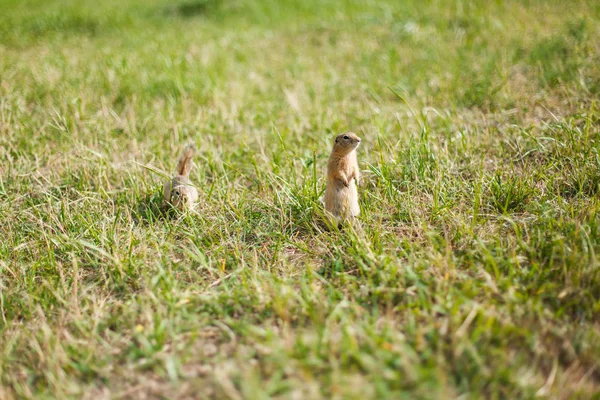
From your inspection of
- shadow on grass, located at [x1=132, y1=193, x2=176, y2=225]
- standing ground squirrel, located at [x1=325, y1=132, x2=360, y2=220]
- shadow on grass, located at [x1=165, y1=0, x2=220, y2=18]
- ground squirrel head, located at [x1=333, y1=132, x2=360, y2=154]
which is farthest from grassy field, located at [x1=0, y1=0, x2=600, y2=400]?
shadow on grass, located at [x1=165, y1=0, x2=220, y2=18]

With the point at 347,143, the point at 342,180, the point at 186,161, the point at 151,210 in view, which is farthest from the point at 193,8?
the point at 342,180

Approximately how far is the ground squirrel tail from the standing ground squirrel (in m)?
1.15

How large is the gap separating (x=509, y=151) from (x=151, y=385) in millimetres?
2813

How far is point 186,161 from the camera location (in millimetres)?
3379

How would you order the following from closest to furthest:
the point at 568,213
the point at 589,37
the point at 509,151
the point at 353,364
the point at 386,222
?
the point at 353,364, the point at 568,213, the point at 386,222, the point at 509,151, the point at 589,37

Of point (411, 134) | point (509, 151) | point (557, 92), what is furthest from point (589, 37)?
point (411, 134)

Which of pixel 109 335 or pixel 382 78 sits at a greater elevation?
pixel 382 78

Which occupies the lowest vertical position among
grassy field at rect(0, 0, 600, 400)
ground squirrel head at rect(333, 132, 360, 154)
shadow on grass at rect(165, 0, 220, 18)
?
grassy field at rect(0, 0, 600, 400)

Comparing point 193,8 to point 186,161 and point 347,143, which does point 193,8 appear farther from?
point 347,143

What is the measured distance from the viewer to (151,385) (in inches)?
74.7

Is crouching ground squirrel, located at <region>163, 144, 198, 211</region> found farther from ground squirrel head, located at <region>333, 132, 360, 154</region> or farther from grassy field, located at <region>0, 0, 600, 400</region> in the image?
ground squirrel head, located at <region>333, 132, 360, 154</region>

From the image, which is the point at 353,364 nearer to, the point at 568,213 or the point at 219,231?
the point at 219,231

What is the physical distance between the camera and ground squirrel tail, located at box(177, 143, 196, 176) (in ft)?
11.0

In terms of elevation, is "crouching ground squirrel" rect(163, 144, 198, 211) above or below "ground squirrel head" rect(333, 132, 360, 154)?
below
